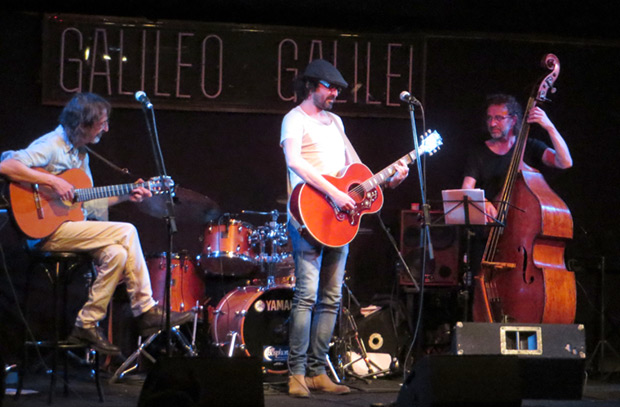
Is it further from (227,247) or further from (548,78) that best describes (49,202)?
(548,78)

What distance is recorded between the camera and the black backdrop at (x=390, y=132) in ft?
21.0

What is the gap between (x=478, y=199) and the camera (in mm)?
5199

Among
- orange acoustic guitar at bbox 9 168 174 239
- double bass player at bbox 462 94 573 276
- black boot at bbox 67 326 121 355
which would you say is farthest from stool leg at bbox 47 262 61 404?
double bass player at bbox 462 94 573 276

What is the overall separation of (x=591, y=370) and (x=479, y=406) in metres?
3.54

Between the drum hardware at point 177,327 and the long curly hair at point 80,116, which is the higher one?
the long curly hair at point 80,116

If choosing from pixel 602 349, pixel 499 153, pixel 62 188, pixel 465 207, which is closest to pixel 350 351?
pixel 465 207

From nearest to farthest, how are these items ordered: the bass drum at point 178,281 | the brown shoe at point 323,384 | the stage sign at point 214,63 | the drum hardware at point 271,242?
1. the brown shoe at point 323,384
2. the bass drum at point 178,281
3. the drum hardware at point 271,242
4. the stage sign at point 214,63

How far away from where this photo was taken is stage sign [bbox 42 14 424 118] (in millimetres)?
6355

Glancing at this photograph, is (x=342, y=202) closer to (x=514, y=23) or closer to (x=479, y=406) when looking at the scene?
(x=479, y=406)

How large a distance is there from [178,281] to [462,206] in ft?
7.58

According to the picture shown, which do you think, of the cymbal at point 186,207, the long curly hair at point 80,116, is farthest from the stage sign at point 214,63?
the long curly hair at point 80,116

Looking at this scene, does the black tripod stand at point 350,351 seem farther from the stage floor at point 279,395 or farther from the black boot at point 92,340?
the black boot at point 92,340

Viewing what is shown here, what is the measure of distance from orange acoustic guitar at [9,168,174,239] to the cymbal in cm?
63

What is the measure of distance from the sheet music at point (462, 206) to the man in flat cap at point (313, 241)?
1.47 feet
